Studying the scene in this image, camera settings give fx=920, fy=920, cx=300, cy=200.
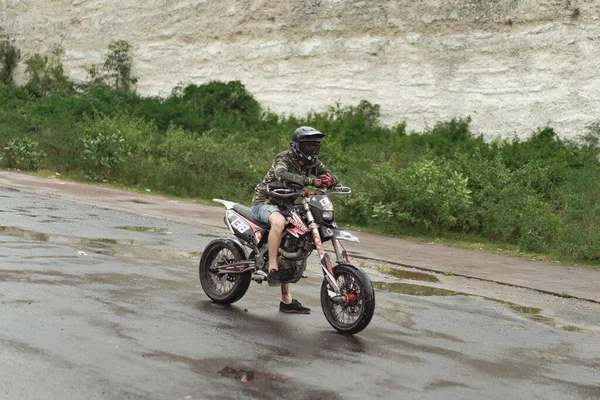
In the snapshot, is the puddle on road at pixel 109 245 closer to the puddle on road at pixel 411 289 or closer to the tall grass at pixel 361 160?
the puddle on road at pixel 411 289

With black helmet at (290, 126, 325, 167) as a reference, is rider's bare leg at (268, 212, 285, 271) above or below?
below

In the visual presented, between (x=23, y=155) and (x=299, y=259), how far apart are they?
19.3 meters

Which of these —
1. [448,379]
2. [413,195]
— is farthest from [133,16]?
[448,379]

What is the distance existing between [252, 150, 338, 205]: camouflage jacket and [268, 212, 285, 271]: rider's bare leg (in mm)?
408

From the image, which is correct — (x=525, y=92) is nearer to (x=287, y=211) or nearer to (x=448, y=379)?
(x=287, y=211)

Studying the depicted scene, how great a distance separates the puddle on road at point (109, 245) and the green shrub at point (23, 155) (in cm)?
1344

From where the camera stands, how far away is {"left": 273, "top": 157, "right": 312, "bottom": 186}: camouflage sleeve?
916cm

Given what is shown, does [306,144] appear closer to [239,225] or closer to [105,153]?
[239,225]

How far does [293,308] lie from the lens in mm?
9492

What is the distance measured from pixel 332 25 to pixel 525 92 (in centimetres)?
852

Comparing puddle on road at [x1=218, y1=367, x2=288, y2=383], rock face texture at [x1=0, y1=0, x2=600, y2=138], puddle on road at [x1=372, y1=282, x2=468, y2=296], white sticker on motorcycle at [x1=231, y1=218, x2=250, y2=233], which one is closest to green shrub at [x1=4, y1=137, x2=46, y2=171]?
rock face texture at [x1=0, y1=0, x2=600, y2=138]

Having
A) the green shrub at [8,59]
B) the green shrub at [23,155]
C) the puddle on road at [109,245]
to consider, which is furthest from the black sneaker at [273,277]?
the green shrub at [8,59]

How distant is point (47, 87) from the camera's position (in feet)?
140

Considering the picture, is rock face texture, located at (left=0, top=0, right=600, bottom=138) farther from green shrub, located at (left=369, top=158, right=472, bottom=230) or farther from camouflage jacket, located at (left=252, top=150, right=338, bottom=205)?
camouflage jacket, located at (left=252, top=150, right=338, bottom=205)
